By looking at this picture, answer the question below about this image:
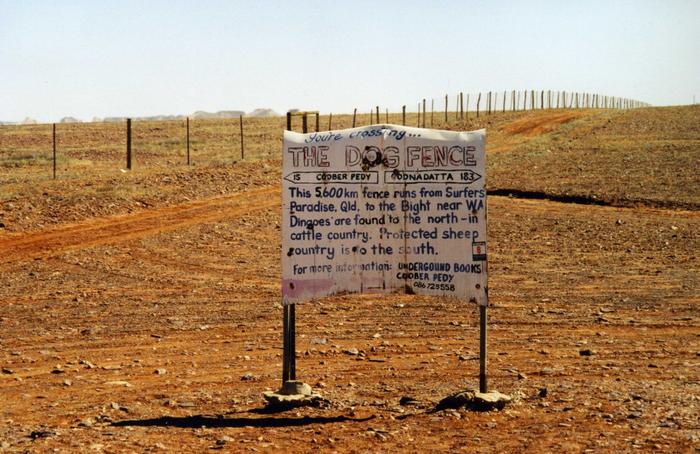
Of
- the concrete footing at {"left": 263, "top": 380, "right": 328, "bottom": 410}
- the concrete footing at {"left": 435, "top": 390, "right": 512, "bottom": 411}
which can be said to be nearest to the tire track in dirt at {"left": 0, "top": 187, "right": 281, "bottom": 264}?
the concrete footing at {"left": 263, "top": 380, "right": 328, "bottom": 410}

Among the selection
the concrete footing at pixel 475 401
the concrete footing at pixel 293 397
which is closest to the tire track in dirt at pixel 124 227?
the concrete footing at pixel 293 397

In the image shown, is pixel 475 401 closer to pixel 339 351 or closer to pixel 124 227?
pixel 339 351

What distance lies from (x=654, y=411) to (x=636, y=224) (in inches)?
508

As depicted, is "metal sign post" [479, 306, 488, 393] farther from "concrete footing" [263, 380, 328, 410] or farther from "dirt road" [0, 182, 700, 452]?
"concrete footing" [263, 380, 328, 410]

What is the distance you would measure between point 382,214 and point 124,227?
12598 mm

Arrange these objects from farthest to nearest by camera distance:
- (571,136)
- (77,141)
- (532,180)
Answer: (77,141) → (571,136) → (532,180)

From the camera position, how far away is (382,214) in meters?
7.73

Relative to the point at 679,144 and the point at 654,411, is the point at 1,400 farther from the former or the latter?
the point at 679,144

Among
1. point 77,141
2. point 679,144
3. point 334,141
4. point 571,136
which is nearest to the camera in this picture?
point 334,141

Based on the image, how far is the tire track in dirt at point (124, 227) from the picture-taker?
55.4 feet

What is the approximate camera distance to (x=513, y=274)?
46.8 feet

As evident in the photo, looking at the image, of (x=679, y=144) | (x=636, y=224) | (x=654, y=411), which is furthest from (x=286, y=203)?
(x=679, y=144)

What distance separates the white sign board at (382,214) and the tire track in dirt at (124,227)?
963cm

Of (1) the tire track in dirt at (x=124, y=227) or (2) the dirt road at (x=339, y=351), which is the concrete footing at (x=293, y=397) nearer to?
(2) the dirt road at (x=339, y=351)
